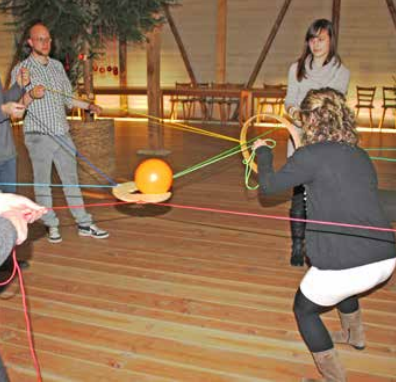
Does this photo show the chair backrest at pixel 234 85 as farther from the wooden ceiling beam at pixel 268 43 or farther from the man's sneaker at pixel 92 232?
the man's sneaker at pixel 92 232

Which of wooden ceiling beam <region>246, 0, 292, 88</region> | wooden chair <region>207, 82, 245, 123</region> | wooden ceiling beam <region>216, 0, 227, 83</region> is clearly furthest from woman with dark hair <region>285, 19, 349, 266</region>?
wooden ceiling beam <region>216, 0, 227, 83</region>

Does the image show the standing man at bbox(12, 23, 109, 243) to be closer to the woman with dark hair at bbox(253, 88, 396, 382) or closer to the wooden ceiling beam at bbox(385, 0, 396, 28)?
the woman with dark hair at bbox(253, 88, 396, 382)

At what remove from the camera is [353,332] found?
96.7 inches

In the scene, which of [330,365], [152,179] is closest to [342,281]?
[330,365]

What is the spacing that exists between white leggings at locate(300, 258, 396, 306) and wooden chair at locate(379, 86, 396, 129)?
10.1 metres

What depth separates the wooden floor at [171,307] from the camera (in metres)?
2.35

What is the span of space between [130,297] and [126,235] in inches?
46.9

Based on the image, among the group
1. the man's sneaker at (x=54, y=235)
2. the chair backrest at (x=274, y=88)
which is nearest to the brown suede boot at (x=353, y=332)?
the man's sneaker at (x=54, y=235)

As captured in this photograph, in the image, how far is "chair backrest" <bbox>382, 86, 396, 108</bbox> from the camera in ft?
37.7

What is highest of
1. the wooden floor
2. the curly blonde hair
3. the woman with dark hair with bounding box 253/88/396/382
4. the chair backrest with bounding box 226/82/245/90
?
the chair backrest with bounding box 226/82/245/90

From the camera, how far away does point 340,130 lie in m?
1.98

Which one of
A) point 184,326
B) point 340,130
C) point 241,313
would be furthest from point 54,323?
point 340,130

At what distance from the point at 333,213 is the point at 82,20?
4332 millimetres

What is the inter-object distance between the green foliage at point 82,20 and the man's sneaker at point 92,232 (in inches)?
91.1
